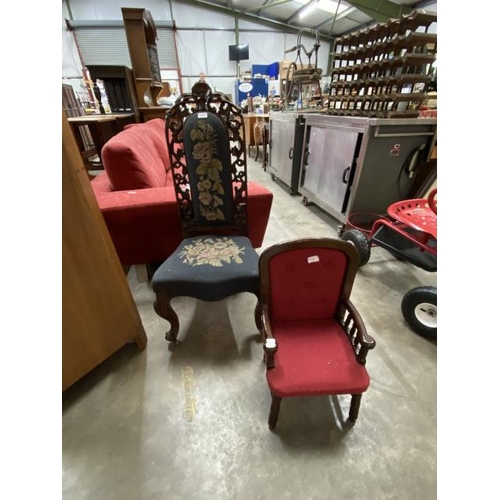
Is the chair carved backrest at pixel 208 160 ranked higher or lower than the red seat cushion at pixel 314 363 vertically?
higher

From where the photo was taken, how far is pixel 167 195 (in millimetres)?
1485

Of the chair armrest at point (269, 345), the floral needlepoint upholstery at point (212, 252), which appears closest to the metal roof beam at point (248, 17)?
the floral needlepoint upholstery at point (212, 252)

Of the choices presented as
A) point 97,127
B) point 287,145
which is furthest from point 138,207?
point 287,145

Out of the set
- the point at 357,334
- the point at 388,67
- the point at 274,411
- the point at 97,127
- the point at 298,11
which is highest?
the point at 298,11

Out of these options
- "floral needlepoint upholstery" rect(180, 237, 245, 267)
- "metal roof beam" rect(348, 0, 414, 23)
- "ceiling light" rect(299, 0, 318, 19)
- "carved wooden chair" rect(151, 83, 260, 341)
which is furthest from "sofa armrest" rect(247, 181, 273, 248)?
"ceiling light" rect(299, 0, 318, 19)

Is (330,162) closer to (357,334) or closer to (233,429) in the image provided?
(357,334)

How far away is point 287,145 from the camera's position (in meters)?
3.24

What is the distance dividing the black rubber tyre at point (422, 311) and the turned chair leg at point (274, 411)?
96 centimetres

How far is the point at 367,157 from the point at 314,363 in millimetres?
1742

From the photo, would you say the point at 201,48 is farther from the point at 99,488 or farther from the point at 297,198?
the point at 99,488

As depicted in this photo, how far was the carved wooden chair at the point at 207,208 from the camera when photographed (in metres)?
1.15

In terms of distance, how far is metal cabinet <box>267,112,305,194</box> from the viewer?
2928 mm

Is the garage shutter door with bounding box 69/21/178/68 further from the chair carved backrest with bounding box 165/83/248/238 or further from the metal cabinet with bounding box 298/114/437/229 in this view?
the chair carved backrest with bounding box 165/83/248/238

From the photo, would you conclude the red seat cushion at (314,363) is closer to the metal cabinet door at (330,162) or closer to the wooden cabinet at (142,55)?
the metal cabinet door at (330,162)
